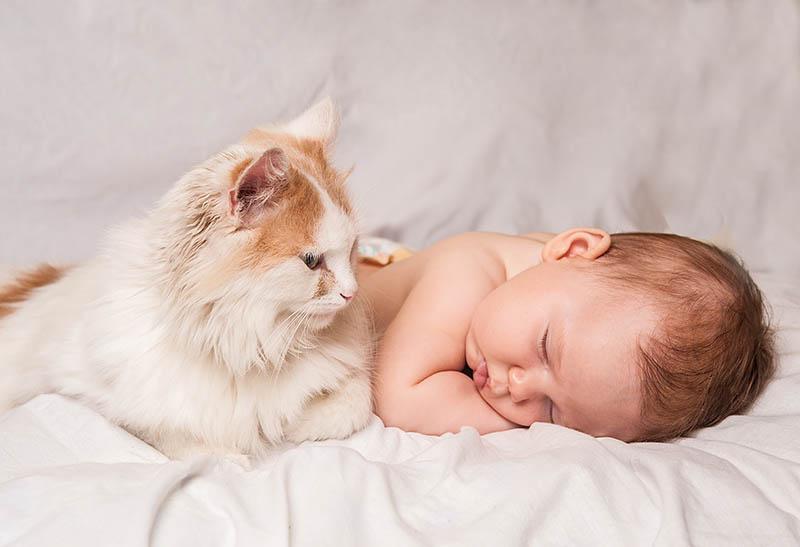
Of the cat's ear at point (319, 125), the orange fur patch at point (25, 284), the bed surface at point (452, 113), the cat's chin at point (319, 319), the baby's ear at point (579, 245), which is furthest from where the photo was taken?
the bed surface at point (452, 113)

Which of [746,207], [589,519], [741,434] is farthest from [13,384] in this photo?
[746,207]

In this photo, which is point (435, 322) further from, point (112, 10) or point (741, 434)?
point (112, 10)

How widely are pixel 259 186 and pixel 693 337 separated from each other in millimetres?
849

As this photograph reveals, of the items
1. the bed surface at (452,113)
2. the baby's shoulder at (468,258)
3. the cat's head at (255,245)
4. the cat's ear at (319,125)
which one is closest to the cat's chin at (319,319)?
the cat's head at (255,245)

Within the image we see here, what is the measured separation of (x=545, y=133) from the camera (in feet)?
9.30

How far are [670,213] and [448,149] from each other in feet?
2.66

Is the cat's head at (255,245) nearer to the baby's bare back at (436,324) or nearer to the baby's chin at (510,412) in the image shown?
the baby's bare back at (436,324)

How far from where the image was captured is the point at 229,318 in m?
1.31

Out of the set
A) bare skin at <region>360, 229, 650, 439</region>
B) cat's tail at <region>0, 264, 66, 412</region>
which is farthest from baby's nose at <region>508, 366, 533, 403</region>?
cat's tail at <region>0, 264, 66, 412</region>

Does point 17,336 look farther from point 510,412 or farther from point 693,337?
point 693,337

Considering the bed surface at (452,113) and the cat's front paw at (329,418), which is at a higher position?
the bed surface at (452,113)

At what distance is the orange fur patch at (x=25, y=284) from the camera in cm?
180

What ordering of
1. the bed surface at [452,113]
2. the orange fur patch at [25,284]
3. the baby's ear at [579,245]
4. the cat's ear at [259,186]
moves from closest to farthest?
the cat's ear at [259,186] → the baby's ear at [579,245] → the orange fur patch at [25,284] → the bed surface at [452,113]

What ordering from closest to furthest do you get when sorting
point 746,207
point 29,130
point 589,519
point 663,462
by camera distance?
point 589,519, point 663,462, point 29,130, point 746,207
